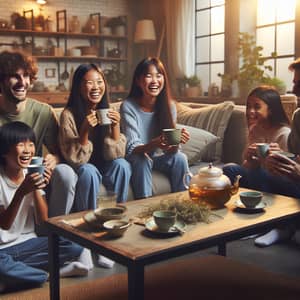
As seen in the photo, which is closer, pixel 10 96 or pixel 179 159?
pixel 10 96

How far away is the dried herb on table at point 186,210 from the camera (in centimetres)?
198

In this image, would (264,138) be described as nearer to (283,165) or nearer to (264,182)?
(264,182)

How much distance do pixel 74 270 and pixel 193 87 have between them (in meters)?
4.14

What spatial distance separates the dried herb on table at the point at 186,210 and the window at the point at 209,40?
4.34 m

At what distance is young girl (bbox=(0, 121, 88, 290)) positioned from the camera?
2363 millimetres

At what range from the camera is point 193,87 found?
6.31m

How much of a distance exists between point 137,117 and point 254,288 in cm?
144

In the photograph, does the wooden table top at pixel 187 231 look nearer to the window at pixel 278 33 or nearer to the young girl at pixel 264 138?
the young girl at pixel 264 138

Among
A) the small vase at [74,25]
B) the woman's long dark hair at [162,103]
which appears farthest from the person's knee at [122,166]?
the small vase at [74,25]

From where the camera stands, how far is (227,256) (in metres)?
2.84

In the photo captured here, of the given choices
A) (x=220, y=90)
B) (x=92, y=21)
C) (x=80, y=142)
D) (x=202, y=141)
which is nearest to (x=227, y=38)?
(x=220, y=90)

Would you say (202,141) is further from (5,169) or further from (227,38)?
(227,38)

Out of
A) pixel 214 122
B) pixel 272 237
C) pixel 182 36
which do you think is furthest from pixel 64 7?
pixel 272 237

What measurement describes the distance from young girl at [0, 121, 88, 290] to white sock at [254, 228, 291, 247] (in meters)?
1.08
